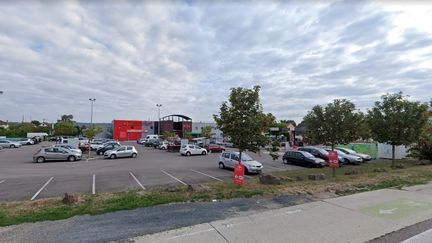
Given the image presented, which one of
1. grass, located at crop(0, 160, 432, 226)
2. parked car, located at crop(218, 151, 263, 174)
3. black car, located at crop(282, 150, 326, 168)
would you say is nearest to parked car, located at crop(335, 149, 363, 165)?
black car, located at crop(282, 150, 326, 168)

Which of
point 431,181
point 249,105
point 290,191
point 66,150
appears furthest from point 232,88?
point 66,150

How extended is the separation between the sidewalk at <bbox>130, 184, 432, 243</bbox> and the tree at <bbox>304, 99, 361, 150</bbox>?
762 centimetres

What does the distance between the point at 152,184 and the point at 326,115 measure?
11.0m

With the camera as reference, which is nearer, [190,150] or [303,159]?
[303,159]

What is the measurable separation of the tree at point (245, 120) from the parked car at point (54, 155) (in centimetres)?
2119

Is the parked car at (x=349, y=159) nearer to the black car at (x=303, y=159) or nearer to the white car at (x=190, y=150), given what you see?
the black car at (x=303, y=159)

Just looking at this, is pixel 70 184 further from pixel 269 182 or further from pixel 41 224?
pixel 269 182

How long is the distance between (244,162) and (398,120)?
38.9 ft

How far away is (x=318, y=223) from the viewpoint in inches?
233

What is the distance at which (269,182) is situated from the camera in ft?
37.6

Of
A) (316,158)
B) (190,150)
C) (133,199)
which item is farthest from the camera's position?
(190,150)

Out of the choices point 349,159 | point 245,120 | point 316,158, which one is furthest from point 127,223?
point 349,159

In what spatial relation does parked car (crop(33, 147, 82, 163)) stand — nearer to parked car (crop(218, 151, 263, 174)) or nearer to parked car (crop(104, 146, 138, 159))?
parked car (crop(104, 146, 138, 159))

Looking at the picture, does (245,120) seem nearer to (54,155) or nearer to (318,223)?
(318,223)
